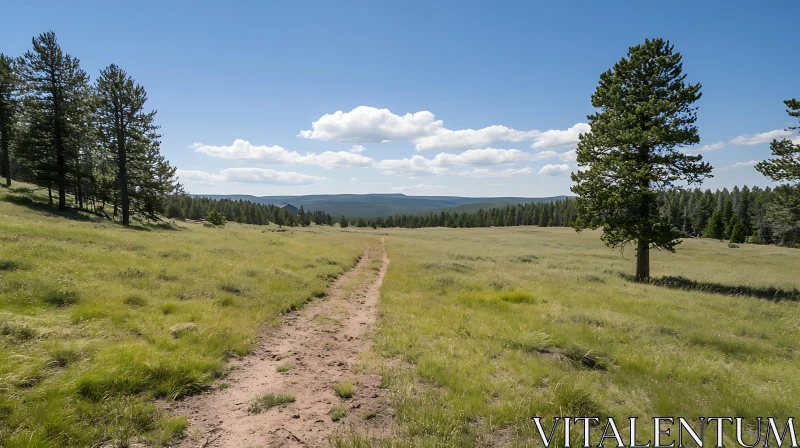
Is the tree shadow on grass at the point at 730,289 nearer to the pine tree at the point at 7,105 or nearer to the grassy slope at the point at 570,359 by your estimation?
the grassy slope at the point at 570,359

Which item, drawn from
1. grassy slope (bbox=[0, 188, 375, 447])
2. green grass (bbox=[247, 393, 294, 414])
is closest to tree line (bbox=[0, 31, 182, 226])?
grassy slope (bbox=[0, 188, 375, 447])

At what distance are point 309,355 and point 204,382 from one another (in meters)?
2.29

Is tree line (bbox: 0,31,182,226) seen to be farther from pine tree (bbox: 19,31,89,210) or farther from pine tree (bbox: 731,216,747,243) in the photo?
pine tree (bbox: 731,216,747,243)

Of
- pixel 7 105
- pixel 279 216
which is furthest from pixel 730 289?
pixel 279 216

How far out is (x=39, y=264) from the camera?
10172 mm

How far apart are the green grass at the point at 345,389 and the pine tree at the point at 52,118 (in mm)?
38815

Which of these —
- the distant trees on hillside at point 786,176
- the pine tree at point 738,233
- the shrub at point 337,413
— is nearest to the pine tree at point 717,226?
the pine tree at point 738,233

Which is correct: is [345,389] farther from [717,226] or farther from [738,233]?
[717,226]

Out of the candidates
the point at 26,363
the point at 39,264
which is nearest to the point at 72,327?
the point at 26,363

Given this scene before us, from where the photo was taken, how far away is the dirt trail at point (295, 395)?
4727 millimetres

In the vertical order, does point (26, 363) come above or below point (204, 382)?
above

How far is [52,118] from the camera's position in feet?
97.3

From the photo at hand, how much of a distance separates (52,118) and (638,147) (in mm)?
48278

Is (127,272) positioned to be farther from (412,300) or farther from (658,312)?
(658,312)
